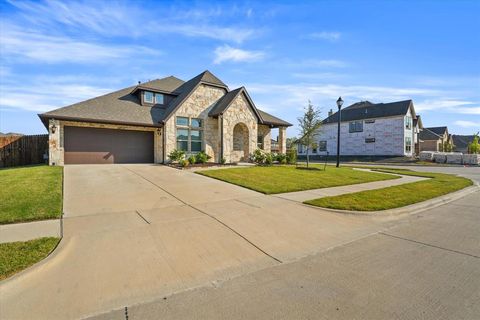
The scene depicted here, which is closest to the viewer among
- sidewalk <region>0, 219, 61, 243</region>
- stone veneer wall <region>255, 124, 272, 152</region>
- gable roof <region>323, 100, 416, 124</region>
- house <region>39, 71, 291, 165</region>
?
sidewalk <region>0, 219, 61, 243</region>

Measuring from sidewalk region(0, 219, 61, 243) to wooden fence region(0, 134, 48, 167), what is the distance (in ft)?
49.9

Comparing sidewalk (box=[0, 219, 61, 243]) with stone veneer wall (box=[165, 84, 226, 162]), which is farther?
stone veneer wall (box=[165, 84, 226, 162])

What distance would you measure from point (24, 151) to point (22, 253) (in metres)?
18.6

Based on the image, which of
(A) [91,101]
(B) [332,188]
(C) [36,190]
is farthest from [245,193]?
(A) [91,101]

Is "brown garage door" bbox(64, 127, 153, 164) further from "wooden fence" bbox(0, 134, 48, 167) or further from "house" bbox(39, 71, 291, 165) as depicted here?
"wooden fence" bbox(0, 134, 48, 167)

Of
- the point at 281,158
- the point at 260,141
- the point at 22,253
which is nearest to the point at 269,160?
the point at 281,158

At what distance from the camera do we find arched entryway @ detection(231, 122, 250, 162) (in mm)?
20584

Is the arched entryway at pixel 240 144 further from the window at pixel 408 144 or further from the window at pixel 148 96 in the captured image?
the window at pixel 408 144

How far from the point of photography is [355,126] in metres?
40.5

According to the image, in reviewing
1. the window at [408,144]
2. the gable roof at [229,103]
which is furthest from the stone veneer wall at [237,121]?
the window at [408,144]

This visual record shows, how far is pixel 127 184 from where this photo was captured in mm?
9406

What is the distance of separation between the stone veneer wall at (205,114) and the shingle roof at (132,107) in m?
0.44

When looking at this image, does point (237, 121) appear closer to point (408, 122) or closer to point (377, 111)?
point (377, 111)

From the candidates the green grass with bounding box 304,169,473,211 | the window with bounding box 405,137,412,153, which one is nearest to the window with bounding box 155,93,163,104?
the green grass with bounding box 304,169,473,211
